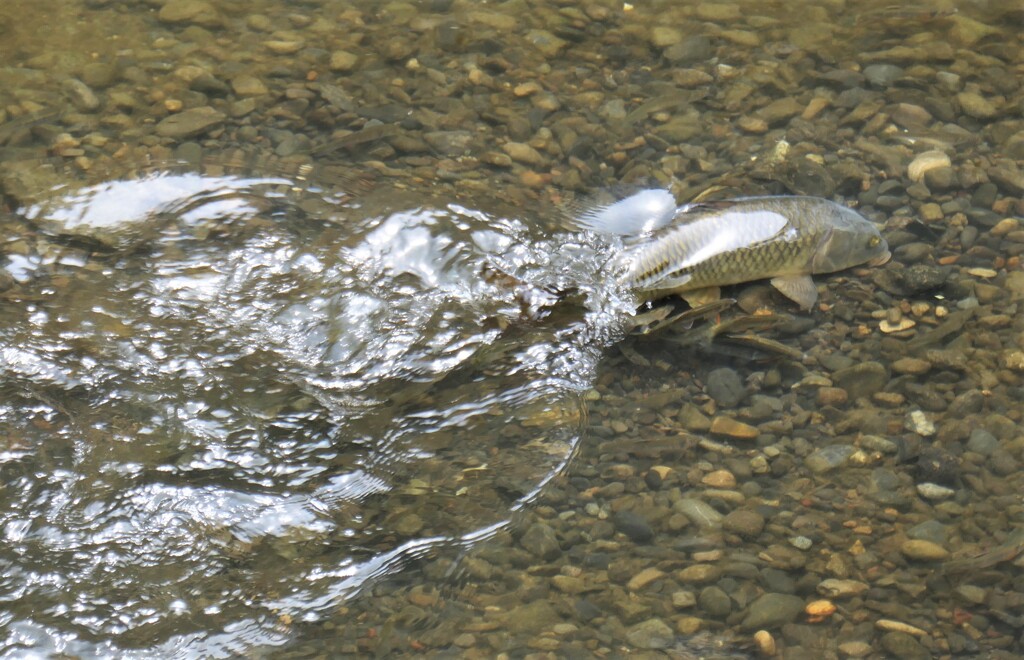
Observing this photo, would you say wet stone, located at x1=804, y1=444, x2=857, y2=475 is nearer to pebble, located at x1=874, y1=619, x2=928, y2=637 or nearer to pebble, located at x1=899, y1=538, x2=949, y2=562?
pebble, located at x1=899, y1=538, x2=949, y2=562

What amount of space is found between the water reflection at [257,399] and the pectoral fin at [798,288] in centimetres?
66

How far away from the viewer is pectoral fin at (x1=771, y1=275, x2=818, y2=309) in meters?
3.78

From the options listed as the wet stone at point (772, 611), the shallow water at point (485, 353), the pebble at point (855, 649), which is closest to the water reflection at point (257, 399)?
the shallow water at point (485, 353)

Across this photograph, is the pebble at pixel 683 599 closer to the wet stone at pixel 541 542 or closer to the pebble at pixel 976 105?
the wet stone at pixel 541 542

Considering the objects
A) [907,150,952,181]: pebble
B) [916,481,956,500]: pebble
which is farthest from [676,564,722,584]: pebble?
[907,150,952,181]: pebble

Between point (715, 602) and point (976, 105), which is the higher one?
point (976, 105)

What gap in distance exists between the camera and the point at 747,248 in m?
3.77

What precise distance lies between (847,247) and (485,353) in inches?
59.8

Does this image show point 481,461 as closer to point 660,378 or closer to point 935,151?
point 660,378

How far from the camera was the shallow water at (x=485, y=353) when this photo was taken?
9.61ft

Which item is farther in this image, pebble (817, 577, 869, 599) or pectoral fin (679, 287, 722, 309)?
pectoral fin (679, 287, 722, 309)

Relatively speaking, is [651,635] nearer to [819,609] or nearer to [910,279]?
[819,609]

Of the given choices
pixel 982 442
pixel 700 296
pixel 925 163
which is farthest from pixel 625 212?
pixel 982 442

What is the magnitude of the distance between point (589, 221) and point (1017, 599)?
2.05m
